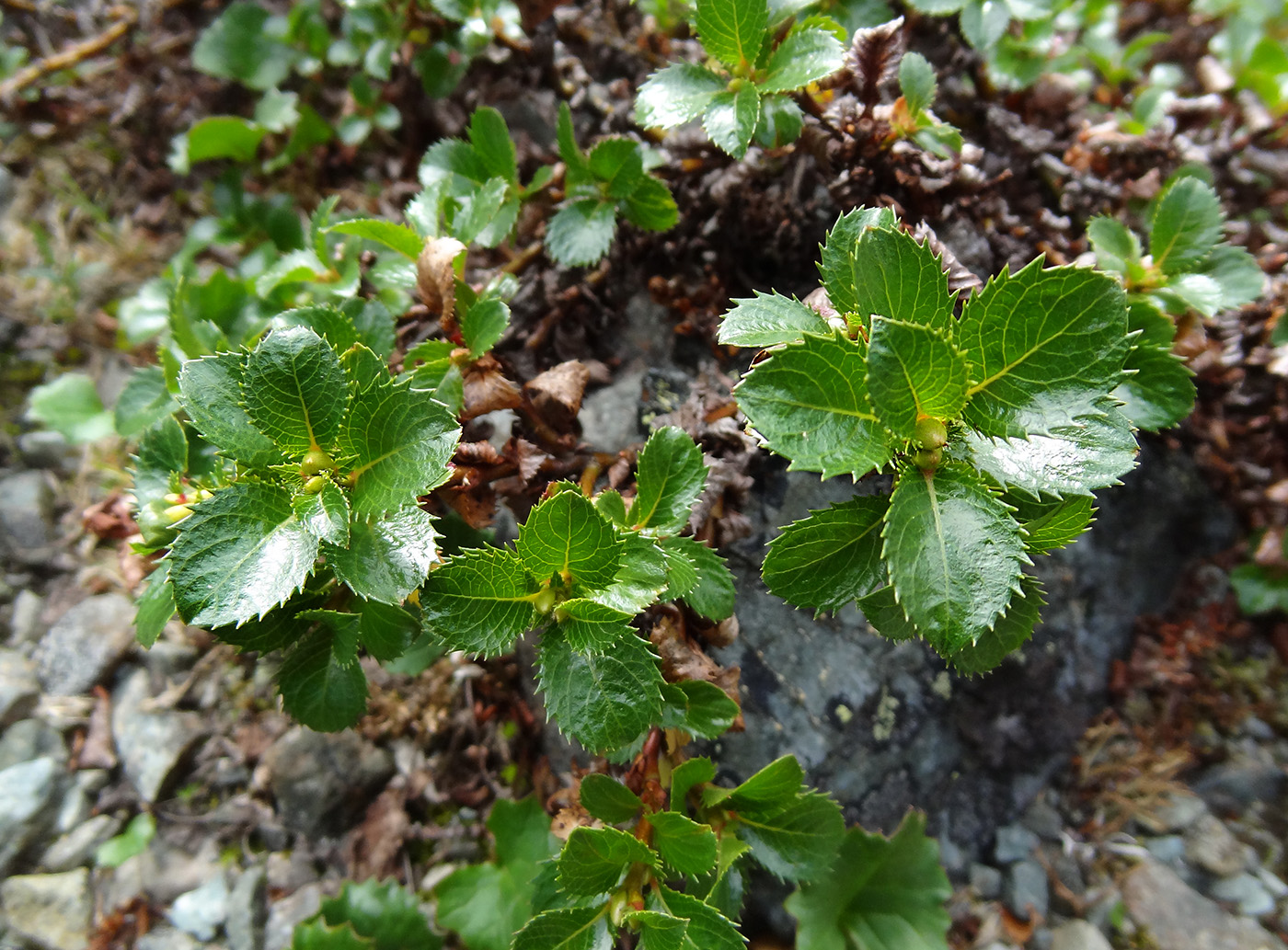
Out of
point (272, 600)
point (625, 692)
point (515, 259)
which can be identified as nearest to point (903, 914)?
point (625, 692)

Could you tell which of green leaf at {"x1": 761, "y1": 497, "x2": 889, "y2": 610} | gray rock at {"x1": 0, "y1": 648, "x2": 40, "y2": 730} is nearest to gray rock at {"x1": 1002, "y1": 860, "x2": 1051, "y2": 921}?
green leaf at {"x1": 761, "y1": 497, "x2": 889, "y2": 610}

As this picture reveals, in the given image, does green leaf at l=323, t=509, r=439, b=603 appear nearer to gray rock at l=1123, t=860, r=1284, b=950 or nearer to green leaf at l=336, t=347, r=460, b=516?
green leaf at l=336, t=347, r=460, b=516

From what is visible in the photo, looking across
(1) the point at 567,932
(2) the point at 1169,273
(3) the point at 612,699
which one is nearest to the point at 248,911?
(1) the point at 567,932

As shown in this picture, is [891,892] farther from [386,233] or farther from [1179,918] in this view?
[386,233]

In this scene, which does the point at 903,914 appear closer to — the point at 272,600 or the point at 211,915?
the point at 272,600

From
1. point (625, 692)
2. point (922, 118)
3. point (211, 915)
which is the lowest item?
point (211, 915)
